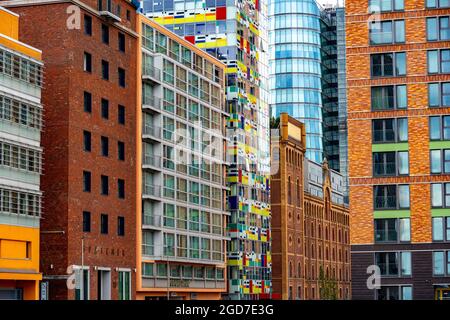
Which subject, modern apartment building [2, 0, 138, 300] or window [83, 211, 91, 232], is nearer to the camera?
modern apartment building [2, 0, 138, 300]

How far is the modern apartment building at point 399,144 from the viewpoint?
75250 mm

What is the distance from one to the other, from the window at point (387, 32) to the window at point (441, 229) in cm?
1615

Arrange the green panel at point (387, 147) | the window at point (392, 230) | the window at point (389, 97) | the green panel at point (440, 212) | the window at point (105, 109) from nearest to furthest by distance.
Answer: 1. the green panel at point (440, 212)
2. the window at point (392, 230)
3. the green panel at point (387, 147)
4. the window at point (389, 97)
5. the window at point (105, 109)

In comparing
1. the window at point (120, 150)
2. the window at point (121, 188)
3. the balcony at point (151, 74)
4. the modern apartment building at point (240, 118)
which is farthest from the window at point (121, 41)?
the modern apartment building at point (240, 118)

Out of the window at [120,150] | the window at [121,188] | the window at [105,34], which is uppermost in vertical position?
the window at [105,34]

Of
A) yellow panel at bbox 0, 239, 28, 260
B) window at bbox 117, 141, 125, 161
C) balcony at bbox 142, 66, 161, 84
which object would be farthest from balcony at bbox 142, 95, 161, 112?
yellow panel at bbox 0, 239, 28, 260

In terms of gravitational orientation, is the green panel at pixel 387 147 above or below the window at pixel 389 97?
below

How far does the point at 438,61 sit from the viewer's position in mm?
78500

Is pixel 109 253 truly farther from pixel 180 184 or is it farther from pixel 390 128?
pixel 390 128

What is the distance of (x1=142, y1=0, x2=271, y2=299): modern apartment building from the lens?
388 feet

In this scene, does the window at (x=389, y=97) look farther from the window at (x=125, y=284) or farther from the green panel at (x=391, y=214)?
the window at (x=125, y=284)

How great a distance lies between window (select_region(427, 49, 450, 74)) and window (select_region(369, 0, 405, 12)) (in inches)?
190

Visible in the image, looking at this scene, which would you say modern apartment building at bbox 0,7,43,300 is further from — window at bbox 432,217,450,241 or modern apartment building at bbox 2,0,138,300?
window at bbox 432,217,450,241

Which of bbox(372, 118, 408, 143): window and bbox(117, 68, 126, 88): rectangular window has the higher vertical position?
bbox(117, 68, 126, 88): rectangular window
